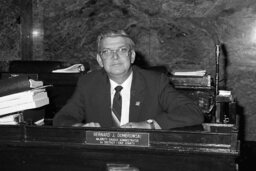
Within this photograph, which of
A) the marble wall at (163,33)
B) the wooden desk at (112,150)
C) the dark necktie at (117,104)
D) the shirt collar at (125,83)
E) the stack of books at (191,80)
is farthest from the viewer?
the marble wall at (163,33)

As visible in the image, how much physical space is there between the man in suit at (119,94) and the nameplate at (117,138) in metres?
0.68

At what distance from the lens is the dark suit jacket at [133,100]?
2.25m

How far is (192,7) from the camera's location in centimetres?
517

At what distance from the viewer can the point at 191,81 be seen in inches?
142

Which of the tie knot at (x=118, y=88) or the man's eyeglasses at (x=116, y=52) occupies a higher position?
the man's eyeglasses at (x=116, y=52)

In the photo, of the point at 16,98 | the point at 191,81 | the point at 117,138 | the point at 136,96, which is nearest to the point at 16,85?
the point at 16,98

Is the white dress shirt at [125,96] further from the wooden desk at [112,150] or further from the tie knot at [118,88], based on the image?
the wooden desk at [112,150]

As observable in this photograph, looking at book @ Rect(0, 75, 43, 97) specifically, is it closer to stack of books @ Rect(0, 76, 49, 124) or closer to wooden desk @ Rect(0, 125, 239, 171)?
stack of books @ Rect(0, 76, 49, 124)

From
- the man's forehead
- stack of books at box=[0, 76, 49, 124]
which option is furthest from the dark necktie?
stack of books at box=[0, 76, 49, 124]

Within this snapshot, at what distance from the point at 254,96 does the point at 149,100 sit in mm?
3141

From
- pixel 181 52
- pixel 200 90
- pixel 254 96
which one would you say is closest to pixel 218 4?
pixel 181 52

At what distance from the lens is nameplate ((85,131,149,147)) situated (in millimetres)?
1419

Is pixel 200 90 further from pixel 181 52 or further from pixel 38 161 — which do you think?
pixel 38 161

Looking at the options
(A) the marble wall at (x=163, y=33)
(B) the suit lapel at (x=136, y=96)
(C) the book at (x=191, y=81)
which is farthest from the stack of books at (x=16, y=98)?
(A) the marble wall at (x=163, y=33)
